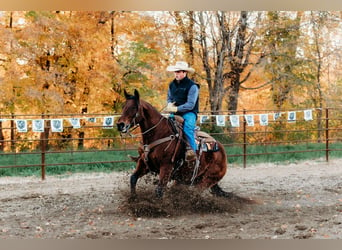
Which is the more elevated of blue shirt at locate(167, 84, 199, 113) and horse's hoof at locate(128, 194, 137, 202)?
blue shirt at locate(167, 84, 199, 113)

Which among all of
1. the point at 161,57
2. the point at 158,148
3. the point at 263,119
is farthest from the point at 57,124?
the point at 161,57

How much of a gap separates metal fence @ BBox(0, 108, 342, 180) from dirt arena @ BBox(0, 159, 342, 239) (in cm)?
109

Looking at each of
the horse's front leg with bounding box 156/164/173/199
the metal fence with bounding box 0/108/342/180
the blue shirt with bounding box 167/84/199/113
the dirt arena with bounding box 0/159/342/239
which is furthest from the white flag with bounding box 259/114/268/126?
the horse's front leg with bounding box 156/164/173/199

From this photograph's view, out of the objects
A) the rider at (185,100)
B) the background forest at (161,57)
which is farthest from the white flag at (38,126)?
the rider at (185,100)

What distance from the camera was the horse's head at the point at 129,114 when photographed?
394 cm

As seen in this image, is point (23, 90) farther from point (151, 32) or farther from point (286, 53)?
point (286, 53)

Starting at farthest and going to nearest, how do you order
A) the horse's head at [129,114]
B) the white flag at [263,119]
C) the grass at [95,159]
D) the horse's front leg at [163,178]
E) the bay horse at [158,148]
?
the white flag at [263,119]
the grass at [95,159]
the horse's front leg at [163,178]
the bay horse at [158,148]
the horse's head at [129,114]

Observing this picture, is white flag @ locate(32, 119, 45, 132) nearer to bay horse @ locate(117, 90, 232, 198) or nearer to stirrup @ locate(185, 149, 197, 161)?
bay horse @ locate(117, 90, 232, 198)

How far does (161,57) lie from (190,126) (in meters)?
6.78

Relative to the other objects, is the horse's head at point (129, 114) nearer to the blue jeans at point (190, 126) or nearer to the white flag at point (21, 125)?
the blue jeans at point (190, 126)

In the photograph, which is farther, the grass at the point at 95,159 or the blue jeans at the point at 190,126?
the grass at the point at 95,159

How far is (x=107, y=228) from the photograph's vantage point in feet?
12.6

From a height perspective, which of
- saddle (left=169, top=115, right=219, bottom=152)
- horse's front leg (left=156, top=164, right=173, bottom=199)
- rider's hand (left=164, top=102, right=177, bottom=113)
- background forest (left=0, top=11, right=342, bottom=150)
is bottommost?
horse's front leg (left=156, top=164, right=173, bottom=199)

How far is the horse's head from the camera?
12.9 ft
